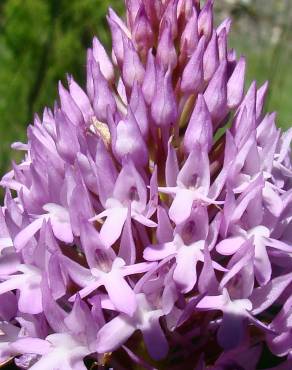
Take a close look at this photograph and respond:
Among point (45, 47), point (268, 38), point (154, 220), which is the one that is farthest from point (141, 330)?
point (268, 38)

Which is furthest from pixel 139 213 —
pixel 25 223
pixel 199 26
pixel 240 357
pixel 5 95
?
pixel 5 95

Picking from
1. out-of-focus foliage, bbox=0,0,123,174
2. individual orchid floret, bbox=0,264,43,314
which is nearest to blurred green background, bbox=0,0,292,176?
out-of-focus foliage, bbox=0,0,123,174

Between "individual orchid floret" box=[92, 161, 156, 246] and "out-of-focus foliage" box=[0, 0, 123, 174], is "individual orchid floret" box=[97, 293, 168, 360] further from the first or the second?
"out-of-focus foliage" box=[0, 0, 123, 174]

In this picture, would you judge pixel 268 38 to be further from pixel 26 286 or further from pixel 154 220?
pixel 26 286

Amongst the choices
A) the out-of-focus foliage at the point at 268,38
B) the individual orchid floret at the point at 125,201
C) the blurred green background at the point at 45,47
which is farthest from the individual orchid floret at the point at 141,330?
the blurred green background at the point at 45,47

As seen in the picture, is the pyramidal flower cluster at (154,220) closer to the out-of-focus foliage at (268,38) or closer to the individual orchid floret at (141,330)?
the individual orchid floret at (141,330)

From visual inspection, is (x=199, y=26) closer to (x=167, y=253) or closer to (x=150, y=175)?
(x=150, y=175)
